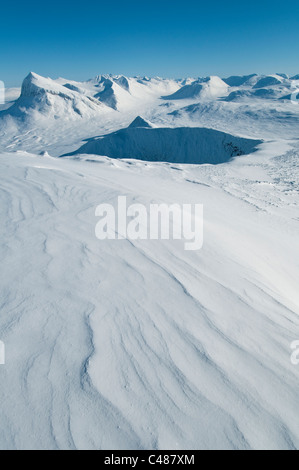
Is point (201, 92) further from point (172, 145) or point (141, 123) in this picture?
point (172, 145)

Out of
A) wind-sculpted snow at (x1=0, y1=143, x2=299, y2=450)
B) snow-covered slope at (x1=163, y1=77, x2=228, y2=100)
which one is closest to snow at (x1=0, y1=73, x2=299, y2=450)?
wind-sculpted snow at (x1=0, y1=143, x2=299, y2=450)

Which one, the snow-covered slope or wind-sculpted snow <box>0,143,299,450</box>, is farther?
the snow-covered slope

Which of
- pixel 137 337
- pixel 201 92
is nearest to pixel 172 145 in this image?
pixel 137 337

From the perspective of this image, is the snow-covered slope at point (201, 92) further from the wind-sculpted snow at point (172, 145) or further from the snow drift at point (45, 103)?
the wind-sculpted snow at point (172, 145)

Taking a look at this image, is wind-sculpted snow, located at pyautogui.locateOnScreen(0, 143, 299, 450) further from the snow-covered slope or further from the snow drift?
the snow-covered slope

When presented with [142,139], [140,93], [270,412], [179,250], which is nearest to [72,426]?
[270,412]

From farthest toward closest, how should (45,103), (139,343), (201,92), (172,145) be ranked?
(201,92) → (45,103) → (172,145) → (139,343)

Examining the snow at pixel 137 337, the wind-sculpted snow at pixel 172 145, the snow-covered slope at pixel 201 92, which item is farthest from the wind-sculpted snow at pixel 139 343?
the snow-covered slope at pixel 201 92
